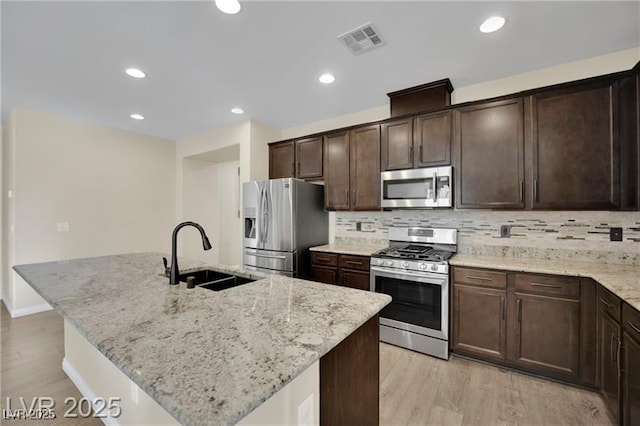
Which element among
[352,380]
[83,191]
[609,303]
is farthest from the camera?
[83,191]

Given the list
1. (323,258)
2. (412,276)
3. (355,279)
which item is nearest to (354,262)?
(355,279)

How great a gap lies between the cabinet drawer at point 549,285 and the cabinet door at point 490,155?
640 millimetres

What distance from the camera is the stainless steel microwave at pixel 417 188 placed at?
2.74 meters

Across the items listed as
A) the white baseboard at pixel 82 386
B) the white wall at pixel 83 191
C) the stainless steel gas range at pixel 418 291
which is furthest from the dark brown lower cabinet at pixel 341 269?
the white wall at pixel 83 191

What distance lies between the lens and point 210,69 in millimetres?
2588

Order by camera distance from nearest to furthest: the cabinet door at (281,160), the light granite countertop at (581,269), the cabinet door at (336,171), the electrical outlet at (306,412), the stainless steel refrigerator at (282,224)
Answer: the electrical outlet at (306,412)
the light granite countertop at (581,269)
the stainless steel refrigerator at (282,224)
the cabinet door at (336,171)
the cabinet door at (281,160)

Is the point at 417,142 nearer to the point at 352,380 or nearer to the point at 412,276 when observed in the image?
the point at 412,276

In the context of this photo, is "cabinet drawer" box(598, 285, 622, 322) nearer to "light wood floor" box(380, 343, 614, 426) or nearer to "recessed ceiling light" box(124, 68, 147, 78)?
"light wood floor" box(380, 343, 614, 426)

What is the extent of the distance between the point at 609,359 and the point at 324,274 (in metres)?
2.37

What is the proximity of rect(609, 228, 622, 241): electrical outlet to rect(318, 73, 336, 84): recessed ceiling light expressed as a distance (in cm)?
279

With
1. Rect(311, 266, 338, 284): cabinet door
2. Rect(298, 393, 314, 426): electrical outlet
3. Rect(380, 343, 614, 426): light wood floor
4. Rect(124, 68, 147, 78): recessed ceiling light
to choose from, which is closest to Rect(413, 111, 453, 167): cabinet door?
Rect(311, 266, 338, 284): cabinet door

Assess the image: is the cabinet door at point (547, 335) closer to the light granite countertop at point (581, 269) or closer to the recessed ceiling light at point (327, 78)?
the light granite countertop at point (581, 269)

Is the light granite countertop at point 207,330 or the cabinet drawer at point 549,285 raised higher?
the light granite countertop at point 207,330

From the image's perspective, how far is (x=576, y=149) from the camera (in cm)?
224
